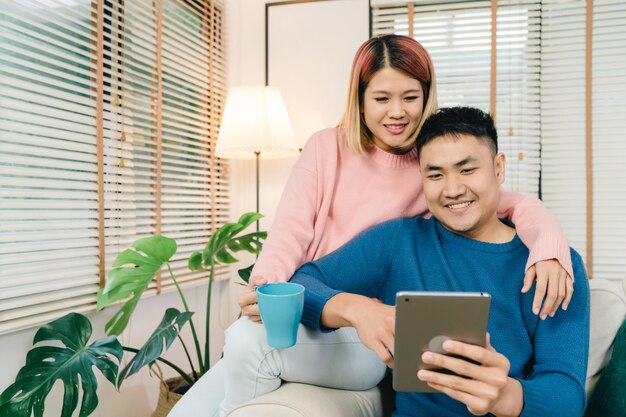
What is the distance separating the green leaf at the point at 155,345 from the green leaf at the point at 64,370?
9 cm

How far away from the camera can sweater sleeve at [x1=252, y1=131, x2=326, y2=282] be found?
3.78 ft

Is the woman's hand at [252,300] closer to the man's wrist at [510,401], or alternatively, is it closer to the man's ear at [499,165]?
the man's wrist at [510,401]

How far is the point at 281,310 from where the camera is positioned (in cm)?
84

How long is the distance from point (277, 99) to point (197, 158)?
1.72ft

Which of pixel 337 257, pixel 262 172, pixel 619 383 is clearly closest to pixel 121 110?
pixel 262 172

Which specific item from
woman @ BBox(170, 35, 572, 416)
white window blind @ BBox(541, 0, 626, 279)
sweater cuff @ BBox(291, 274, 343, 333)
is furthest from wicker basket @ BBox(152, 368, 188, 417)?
white window blind @ BBox(541, 0, 626, 279)

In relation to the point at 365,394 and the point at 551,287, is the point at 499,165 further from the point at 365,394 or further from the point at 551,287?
the point at 365,394

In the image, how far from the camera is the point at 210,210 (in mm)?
2684

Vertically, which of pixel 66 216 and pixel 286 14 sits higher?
pixel 286 14

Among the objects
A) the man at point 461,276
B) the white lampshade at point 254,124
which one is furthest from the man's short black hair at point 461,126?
the white lampshade at point 254,124

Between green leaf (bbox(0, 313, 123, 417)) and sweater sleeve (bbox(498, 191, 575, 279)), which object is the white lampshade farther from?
sweater sleeve (bbox(498, 191, 575, 279))

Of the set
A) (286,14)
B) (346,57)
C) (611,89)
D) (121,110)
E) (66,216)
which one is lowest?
(66,216)

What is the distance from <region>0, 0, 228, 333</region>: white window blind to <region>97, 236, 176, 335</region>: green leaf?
7.7 inches

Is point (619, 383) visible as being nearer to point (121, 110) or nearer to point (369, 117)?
point (369, 117)
